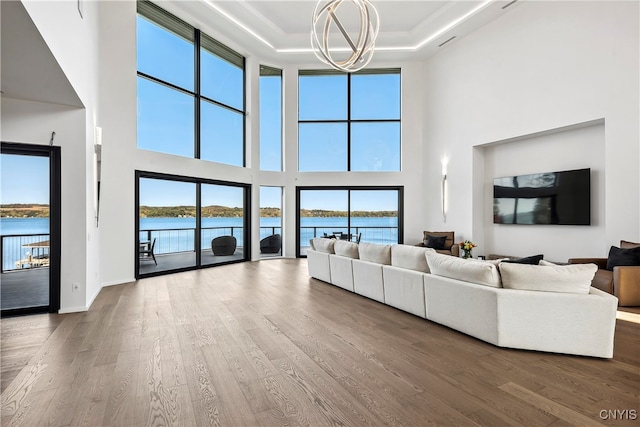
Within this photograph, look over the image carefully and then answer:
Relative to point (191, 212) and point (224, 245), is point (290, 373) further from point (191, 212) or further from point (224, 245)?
point (224, 245)

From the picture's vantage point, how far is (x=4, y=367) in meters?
2.57

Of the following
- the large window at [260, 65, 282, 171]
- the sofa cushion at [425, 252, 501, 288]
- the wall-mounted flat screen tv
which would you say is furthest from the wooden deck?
the wall-mounted flat screen tv

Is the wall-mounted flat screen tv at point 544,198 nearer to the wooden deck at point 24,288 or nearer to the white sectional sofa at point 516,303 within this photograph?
the white sectional sofa at point 516,303

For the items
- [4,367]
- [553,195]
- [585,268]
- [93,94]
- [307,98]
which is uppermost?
[307,98]

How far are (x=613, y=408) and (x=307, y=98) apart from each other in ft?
29.9

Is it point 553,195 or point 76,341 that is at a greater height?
point 553,195

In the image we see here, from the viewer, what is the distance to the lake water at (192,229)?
12.6ft

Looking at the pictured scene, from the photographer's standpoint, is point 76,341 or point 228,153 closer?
point 76,341

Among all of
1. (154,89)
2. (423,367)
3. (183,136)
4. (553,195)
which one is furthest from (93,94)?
(553,195)

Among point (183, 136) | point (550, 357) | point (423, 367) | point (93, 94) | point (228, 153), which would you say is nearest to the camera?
point (423, 367)

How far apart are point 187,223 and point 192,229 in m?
0.17

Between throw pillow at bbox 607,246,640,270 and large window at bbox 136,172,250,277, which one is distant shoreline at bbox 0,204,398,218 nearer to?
large window at bbox 136,172,250,277

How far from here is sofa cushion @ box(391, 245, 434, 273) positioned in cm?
378

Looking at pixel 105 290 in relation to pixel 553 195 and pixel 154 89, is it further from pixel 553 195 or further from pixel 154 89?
pixel 553 195
